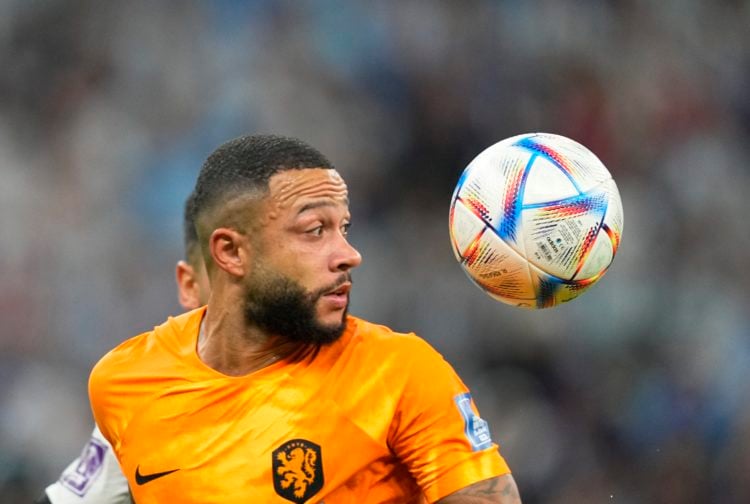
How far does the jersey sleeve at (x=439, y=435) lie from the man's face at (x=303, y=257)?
1.00ft

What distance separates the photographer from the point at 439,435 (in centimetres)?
304

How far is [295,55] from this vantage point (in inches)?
296

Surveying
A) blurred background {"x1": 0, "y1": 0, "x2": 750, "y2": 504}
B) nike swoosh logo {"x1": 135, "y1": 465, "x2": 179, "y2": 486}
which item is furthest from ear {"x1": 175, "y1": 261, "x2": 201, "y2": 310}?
blurred background {"x1": 0, "y1": 0, "x2": 750, "y2": 504}

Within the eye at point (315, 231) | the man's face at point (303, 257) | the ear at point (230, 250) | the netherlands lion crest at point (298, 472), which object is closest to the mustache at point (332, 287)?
the man's face at point (303, 257)

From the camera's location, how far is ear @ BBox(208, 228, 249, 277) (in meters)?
3.35

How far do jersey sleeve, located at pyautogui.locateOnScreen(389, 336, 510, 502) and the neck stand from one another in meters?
0.44

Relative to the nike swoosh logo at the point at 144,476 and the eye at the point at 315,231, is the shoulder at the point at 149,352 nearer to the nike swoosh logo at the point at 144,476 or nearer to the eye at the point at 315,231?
the nike swoosh logo at the point at 144,476

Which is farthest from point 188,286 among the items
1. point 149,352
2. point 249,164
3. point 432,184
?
point 432,184

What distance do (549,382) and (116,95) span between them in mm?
3463

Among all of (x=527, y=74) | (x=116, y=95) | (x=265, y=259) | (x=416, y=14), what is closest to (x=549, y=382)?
(x=527, y=74)

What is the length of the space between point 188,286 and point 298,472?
6.10 feet

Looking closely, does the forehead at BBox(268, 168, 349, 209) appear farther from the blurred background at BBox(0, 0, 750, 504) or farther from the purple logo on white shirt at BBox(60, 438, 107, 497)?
the blurred background at BBox(0, 0, 750, 504)

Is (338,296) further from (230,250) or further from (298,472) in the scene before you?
(298,472)

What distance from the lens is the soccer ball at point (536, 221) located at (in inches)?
132
